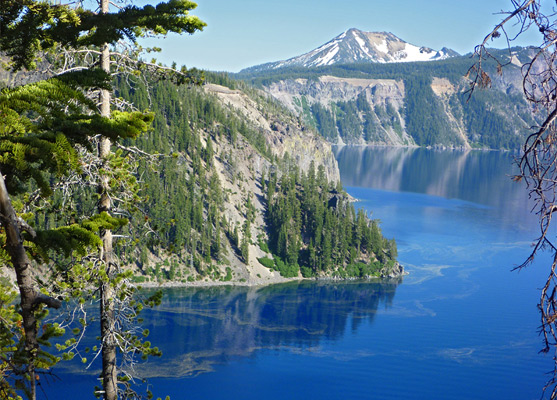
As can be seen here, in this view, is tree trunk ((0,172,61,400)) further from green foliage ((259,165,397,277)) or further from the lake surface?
green foliage ((259,165,397,277))

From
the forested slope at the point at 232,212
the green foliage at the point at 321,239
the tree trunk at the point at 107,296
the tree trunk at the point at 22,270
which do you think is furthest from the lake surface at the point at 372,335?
the tree trunk at the point at 22,270

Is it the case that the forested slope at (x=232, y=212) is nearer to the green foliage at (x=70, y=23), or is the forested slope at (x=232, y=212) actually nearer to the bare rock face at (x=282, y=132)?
the bare rock face at (x=282, y=132)

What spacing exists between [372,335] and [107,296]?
6257 centimetres

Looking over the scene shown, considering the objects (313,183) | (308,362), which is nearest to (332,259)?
(313,183)

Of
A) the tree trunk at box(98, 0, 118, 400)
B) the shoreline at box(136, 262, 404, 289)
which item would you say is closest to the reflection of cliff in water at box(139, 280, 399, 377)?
the shoreline at box(136, 262, 404, 289)

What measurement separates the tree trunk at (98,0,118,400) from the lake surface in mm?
44201

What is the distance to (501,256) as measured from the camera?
99.2 metres

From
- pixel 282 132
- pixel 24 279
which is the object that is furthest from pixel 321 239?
pixel 24 279

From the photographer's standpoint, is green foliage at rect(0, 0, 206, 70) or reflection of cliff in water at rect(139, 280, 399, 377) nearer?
green foliage at rect(0, 0, 206, 70)

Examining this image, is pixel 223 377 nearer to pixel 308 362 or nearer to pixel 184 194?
pixel 308 362

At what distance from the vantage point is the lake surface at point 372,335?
56.1 m

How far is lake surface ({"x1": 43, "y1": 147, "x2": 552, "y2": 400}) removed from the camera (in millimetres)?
56125

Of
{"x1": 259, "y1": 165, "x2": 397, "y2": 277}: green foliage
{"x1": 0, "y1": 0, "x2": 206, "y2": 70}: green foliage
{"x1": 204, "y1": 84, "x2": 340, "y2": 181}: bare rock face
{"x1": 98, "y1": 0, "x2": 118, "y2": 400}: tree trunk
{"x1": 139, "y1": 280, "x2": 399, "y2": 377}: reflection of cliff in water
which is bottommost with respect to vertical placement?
{"x1": 139, "y1": 280, "x2": 399, "y2": 377}: reflection of cliff in water

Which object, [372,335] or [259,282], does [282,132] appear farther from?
[372,335]
